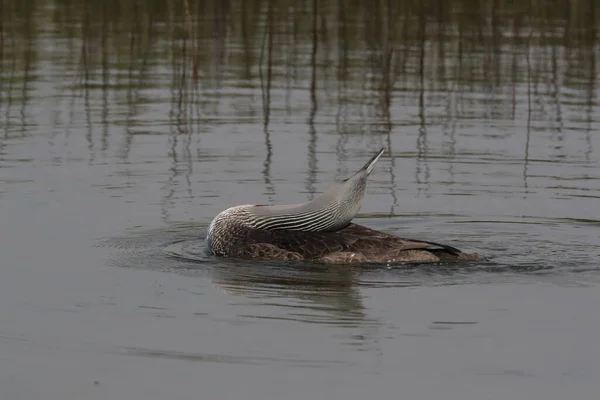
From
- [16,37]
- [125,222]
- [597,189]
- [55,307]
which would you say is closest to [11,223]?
[125,222]

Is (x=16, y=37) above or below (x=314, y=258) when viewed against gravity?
above

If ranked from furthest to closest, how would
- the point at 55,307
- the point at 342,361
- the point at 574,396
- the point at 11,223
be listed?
the point at 11,223
the point at 55,307
the point at 342,361
the point at 574,396

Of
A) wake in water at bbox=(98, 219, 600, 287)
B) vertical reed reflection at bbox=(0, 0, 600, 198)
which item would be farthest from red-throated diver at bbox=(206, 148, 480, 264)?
vertical reed reflection at bbox=(0, 0, 600, 198)

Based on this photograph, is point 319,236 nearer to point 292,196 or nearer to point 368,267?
point 368,267

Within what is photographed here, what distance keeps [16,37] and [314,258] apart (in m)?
11.1

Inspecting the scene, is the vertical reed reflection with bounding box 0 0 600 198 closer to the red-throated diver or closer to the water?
the water

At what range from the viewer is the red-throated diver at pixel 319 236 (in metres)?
10.4

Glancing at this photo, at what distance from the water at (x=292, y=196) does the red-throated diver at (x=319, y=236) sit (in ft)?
0.58

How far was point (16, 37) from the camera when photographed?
2034 cm

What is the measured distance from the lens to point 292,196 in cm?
1276

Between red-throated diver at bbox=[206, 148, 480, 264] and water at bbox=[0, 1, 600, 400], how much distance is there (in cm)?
18

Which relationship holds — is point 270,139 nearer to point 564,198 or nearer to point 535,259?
point 564,198

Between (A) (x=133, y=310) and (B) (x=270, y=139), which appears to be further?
(B) (x=270, y=139)

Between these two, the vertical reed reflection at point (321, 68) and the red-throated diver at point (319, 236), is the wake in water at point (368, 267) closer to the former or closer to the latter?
the red-throated diver at point (319, 236)
